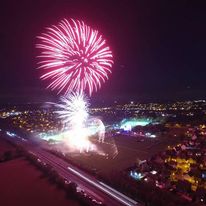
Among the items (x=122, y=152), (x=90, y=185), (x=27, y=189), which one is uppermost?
(x=122, y=152)

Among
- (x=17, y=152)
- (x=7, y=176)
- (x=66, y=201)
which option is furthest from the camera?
(x=17, y=152)

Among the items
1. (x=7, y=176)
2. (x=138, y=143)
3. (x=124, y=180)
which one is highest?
(x=138, y=143)

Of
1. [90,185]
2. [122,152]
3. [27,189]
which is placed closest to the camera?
[27,189]

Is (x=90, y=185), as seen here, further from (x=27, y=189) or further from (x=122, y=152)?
(x=122, y=152)

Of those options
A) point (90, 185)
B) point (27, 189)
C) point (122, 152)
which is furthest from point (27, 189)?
point (122, 152)

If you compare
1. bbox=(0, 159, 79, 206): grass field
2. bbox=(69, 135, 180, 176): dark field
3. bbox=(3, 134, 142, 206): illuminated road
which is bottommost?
bbox=(0, 159, 79, 206): grass field

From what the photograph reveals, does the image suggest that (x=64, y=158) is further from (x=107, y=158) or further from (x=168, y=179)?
(x=168, y=179)

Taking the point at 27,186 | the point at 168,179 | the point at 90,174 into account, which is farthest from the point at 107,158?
the point at 27,186

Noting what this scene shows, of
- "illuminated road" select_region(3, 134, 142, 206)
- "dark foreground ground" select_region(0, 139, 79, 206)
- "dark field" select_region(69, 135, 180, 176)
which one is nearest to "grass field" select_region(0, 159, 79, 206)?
"dark foreground ground" select_region(0, 139, 79, 206)

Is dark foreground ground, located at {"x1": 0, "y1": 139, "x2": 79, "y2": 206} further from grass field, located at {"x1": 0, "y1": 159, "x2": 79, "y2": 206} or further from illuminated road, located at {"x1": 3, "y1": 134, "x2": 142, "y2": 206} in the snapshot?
illuminated road, located at {"x1": 3, "y1": 134, "x2": 142, "y2": 206}
